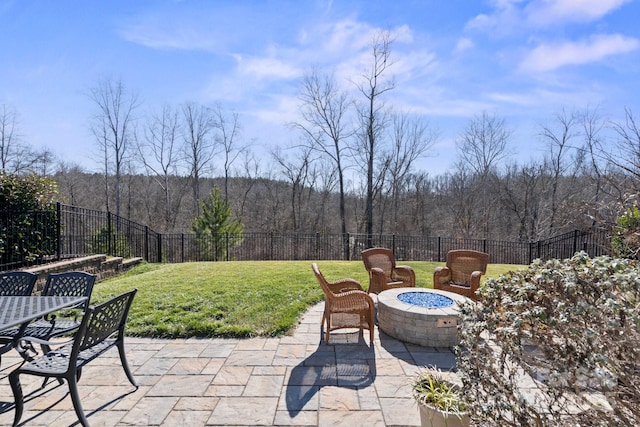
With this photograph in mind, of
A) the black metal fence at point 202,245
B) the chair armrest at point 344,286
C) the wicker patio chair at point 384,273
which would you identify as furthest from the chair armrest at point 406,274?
the black metal fence at point 202,245

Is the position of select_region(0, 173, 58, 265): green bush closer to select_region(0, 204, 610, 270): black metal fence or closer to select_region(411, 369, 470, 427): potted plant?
select_region(0, 204, 610, 270): black metal fence

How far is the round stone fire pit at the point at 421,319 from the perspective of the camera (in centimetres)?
357

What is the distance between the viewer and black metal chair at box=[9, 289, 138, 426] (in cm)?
208

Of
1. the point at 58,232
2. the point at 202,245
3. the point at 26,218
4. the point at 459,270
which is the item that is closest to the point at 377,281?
the point at 459,270

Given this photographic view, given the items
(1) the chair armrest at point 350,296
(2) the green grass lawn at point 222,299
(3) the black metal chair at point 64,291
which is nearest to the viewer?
(3) the black metal chair at point 64,291

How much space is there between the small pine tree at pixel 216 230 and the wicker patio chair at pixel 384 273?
881 centimetres

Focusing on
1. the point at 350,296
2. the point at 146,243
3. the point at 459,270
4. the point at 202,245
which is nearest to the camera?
the point at 350,296

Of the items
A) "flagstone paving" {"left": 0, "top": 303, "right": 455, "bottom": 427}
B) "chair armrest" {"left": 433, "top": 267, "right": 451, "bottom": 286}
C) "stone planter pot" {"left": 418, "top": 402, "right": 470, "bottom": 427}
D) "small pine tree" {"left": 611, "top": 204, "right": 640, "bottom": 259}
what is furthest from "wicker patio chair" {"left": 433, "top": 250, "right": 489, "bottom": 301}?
"stone planter pot" {"left": 418, "top": 402, "right": 470, "bottom": 427}

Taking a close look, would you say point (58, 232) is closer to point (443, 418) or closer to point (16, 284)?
point (16, 284)

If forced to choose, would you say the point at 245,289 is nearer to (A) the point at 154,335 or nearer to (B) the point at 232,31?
(A) the point at 154,335

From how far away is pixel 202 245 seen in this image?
13.1 meters

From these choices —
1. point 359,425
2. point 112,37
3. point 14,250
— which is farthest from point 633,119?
point 14,250

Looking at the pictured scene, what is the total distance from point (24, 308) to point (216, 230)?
11.4 metres

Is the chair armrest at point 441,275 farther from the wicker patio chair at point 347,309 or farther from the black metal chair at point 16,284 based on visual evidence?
the black metal chair at point 16,284
